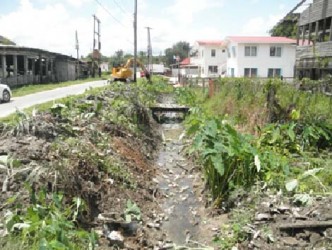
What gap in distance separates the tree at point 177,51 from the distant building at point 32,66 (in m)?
59.9

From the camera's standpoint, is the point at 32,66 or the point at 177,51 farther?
the point at 177,51

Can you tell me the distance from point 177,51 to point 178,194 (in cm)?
10357

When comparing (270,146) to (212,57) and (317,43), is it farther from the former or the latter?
(212,57)

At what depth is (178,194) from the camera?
8.51 meters

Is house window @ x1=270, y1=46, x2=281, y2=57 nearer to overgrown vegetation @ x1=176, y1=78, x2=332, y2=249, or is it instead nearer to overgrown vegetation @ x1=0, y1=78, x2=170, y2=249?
overgrown vegetation @ x1=176, y1=78, x2=332, y2=249

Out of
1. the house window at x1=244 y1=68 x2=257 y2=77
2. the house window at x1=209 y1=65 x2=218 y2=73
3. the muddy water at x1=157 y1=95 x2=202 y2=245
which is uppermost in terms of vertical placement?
the house window at x1=209 y1=65 x2=218 y2=73

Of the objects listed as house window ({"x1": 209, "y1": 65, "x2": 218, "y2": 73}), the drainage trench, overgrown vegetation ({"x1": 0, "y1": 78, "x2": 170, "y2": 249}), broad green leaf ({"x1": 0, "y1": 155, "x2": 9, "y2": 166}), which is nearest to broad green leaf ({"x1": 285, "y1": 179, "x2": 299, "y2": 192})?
the drainage trench

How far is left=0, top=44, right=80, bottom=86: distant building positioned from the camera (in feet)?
89.6

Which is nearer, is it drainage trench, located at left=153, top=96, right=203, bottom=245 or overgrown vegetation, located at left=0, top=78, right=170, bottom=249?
overgrown vegetation, located at left=0, top=78, right=170, bottom=249

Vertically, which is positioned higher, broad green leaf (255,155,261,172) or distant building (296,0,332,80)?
distant building (296,0,332,80)

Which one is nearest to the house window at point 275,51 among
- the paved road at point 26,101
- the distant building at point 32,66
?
the distant building at point 32,66

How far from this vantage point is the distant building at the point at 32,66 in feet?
89.6

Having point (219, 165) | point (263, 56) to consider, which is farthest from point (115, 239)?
point (263, 56)

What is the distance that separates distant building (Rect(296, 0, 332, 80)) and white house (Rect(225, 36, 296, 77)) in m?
14.7
